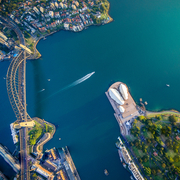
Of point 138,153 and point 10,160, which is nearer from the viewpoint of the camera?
point 138,153

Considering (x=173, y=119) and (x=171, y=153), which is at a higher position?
(x=173, y=119)

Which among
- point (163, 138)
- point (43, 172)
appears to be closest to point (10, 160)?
point (43, 172)

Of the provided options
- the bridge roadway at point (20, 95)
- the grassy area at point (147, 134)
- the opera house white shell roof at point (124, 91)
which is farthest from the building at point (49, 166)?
the opera house white shell roof at point (124, 91)

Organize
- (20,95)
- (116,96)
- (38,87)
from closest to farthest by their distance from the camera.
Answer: (116,96)
(20,95)
(38,87)

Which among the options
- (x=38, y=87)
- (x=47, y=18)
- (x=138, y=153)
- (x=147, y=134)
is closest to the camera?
(x=138, y=153)

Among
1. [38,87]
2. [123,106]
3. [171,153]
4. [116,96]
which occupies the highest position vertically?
[38,87]

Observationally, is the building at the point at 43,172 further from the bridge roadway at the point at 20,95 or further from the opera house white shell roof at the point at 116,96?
the opera house white shell roof at the point at 116,96

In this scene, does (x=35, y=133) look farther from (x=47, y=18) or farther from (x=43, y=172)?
(x=47, y=18)
